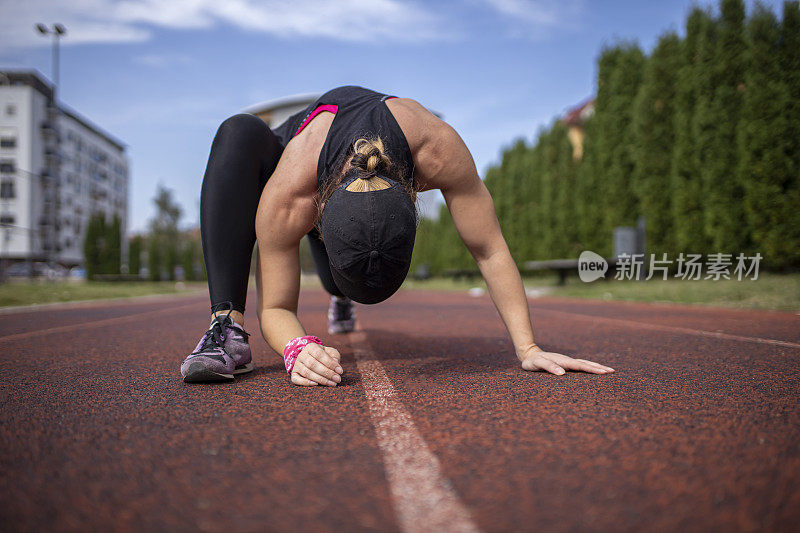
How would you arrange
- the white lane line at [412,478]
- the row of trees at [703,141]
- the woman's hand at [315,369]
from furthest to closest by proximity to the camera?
the row of trees at [703,141] → the woman's hand at [315,369] → the white lane line at [412,478]

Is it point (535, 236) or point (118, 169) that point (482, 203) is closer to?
point (535, 236)

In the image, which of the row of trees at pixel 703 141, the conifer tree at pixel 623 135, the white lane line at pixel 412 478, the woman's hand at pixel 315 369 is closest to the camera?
the white lane line at pixel 412 478

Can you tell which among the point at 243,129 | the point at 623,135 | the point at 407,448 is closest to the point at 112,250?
the point at 623,135

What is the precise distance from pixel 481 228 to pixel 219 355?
4.49ft

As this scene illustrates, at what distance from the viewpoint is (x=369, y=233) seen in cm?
206

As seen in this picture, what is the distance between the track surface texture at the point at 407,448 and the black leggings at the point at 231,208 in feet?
1.61

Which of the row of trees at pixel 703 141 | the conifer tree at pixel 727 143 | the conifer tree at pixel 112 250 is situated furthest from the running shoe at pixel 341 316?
the conifer tree at pixel 112 250

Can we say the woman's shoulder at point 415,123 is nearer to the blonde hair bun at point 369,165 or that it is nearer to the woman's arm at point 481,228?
the woman's arm at point 481,228

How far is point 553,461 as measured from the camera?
140 cm

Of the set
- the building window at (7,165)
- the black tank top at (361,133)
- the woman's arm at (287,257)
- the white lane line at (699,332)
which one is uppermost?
the building window at (7,165)

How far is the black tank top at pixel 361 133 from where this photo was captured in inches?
89.1

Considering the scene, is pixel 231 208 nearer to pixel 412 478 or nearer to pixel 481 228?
pixel 481 228

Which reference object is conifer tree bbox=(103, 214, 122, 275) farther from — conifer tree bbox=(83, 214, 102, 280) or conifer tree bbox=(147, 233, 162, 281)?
conifer tree bbox=(147, 233, 162, 281)

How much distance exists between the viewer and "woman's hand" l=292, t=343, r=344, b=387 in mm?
2260
